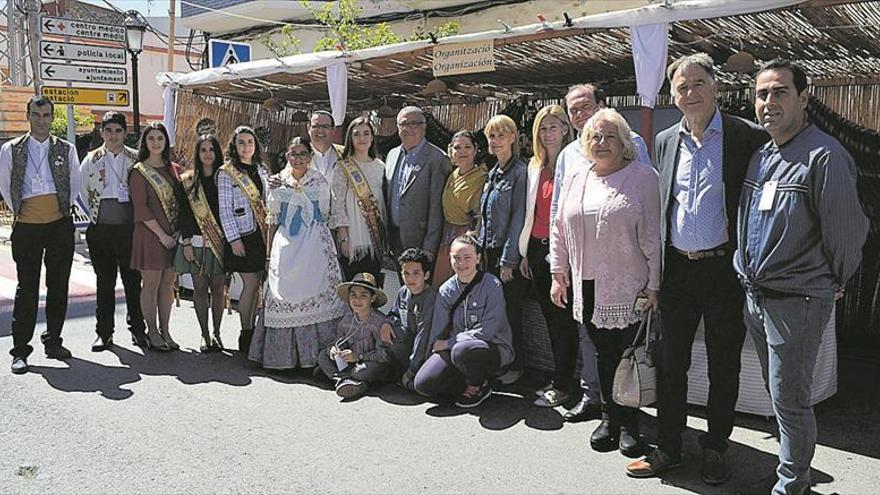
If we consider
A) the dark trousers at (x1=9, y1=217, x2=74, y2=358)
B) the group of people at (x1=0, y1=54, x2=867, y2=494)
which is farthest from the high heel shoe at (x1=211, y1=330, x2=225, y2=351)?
the dark trousers at (x1=9, y1=217, x2=74, y2=358)

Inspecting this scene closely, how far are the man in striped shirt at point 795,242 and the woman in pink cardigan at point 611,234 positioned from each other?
0.45 metres

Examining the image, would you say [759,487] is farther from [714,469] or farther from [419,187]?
[419,187]

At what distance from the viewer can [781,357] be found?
2.96 m

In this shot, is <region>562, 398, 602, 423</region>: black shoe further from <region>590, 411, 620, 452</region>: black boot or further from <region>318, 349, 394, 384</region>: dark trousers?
<region>318, 349, 394, 384</region>: dark trousers

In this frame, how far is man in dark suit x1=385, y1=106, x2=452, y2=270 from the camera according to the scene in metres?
5.12

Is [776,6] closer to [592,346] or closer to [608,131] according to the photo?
[608,131]

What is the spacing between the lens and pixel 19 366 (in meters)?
5.29

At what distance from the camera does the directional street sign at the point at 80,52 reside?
10562mm

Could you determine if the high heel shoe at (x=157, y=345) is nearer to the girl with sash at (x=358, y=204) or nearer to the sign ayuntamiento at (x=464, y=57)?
the girl with sash at (x=358, y=204)

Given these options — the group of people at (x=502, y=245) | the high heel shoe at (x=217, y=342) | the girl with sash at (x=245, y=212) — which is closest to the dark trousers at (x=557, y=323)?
the group of people at (x=502, y=245)

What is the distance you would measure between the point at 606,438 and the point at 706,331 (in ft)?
2.58

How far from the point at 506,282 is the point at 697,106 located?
176 cm

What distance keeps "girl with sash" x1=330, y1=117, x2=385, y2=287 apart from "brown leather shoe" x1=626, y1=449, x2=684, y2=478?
2550 millimetres

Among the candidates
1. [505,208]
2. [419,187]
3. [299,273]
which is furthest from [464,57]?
[299,273]
